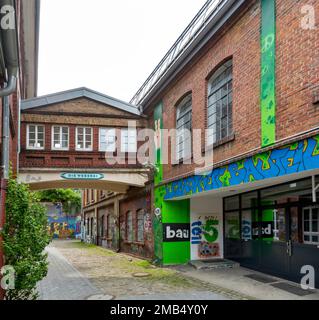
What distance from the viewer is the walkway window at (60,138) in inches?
704

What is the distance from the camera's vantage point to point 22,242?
6926mm

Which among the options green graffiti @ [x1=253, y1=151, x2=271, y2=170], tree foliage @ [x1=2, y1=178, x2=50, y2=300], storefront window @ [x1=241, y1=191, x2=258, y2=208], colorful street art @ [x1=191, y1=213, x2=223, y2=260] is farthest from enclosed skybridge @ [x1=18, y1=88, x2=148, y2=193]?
tree foliage @ [x1=2, y1=178, x2=50, y2=300]

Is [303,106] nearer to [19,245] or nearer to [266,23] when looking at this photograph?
[266,23]

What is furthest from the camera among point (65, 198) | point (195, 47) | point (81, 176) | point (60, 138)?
point (65, 198)

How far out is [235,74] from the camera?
1109 centimetres

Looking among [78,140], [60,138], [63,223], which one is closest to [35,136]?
[60,138]

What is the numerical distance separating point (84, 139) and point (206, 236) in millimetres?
7150

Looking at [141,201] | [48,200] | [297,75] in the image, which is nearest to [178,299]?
[297,75]

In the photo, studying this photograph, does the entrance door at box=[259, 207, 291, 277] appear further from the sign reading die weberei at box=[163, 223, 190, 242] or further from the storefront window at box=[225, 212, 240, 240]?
the sign reading die weberei at box=[163, 223, 190, 242]

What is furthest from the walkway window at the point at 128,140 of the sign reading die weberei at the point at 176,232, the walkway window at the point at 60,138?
the sign reading die weberei at the point at 176,232

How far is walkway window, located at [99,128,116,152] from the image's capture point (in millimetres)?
18453

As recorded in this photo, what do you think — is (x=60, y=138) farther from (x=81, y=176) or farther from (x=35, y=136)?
(x=81, y=176)

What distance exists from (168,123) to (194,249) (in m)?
5.20

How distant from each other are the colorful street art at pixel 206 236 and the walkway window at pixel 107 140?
5.23 metres
